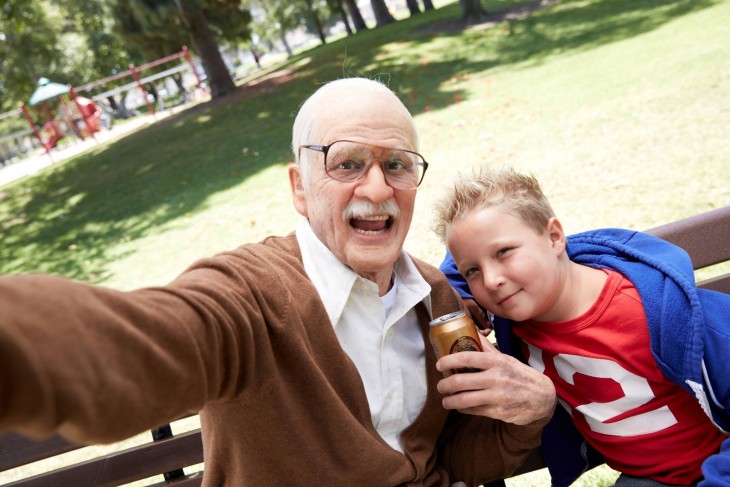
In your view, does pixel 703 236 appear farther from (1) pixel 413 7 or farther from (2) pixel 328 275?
(1) pixel 413 7

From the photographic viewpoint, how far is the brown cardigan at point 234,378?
3.09 feet

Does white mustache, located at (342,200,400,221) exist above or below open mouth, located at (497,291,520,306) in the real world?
above

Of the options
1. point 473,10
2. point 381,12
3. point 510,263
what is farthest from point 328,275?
point 381,12

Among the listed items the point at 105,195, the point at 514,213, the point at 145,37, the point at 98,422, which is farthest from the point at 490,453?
the point at 145,37

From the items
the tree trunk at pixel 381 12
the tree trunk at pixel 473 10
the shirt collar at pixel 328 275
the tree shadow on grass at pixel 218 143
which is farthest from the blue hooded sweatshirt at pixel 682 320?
the tree trunk at pixel 381 12

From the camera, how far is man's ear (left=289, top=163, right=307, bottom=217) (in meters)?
2.01

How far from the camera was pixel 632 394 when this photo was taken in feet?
6.54

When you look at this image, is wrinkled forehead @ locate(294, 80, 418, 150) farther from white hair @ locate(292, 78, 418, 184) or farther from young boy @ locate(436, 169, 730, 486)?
young boy @ locate(436, 169, 730, 486)

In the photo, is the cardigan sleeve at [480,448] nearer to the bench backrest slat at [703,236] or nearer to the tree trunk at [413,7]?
the bench backrest slat at [703,236]

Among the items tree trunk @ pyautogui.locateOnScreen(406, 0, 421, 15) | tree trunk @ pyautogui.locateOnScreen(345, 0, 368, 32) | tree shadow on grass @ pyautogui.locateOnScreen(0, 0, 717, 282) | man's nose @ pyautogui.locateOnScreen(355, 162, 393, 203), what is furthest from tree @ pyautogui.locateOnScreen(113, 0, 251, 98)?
man's nose @ pyautogui.locateOnScreen(355, 162, 393, 203)

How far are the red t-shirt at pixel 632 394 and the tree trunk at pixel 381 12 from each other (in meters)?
30.3

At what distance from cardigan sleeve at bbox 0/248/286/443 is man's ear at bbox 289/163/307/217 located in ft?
2.32

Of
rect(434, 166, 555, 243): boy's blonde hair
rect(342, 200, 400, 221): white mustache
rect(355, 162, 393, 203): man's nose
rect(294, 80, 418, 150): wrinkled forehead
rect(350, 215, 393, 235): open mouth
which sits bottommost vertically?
rect(434, 166, 555, 243): boy's blonde hair

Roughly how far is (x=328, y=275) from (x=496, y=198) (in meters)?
0.68
